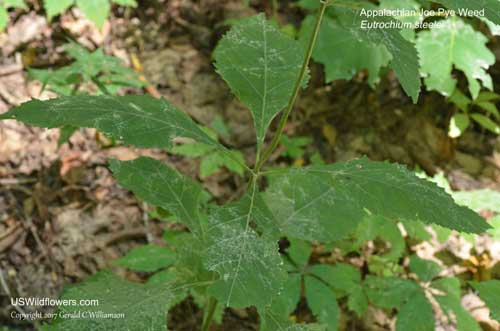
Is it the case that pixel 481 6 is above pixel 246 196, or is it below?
above

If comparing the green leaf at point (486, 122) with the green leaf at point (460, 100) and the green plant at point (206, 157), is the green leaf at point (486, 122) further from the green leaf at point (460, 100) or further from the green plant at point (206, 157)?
the green plant at point (206, 157)

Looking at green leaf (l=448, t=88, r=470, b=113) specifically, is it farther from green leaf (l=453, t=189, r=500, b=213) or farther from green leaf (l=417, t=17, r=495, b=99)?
green leaf (l=453, t=189, r=500, b=213)

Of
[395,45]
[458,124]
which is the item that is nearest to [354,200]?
[395,45]

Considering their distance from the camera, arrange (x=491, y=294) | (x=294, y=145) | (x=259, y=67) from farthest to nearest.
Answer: (x=294, y=145) < (x=491, y=294) < (x=259, y=67)

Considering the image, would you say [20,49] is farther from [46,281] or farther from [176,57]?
[46,281]

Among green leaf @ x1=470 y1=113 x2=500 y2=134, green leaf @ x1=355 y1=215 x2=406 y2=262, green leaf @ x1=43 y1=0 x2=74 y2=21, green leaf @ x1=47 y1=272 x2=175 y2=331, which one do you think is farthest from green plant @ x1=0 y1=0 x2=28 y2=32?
green leaf @ x1=470 y1=113 x2=500 y2=134

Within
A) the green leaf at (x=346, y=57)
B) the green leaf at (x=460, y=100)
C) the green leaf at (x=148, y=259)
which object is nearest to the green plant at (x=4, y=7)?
the green leaf at (x=148, y=259)

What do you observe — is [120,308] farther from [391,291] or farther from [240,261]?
[391,291]
